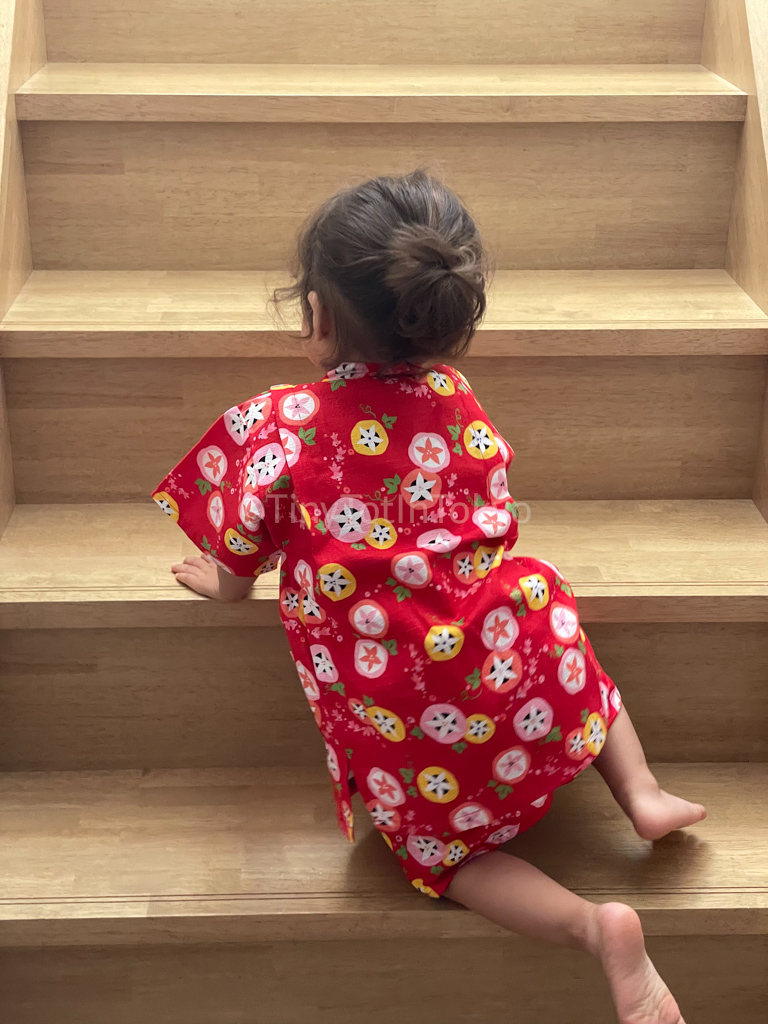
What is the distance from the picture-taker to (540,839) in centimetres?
111

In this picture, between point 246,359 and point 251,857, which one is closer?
point 251,857

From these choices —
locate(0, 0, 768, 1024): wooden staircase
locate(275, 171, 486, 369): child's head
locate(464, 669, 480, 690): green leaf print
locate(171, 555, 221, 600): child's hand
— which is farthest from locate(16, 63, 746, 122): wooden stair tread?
locate(464, 669, 480, 690): green leaf print

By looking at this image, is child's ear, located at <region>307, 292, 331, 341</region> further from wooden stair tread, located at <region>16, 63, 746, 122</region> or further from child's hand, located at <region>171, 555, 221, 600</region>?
wooden stair tread, located at <region>16, 63, 746, 122</region>

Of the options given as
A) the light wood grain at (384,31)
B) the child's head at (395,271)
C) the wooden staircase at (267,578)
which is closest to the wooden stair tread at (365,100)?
the wooden staircase at (267,578)

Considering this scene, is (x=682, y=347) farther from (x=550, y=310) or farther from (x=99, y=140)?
(x=99, y=140)

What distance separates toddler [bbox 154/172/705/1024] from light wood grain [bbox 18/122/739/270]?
1.35 ft

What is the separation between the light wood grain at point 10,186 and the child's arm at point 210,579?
0.23 meters

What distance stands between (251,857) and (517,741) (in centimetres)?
30

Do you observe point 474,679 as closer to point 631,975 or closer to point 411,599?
point 411,599

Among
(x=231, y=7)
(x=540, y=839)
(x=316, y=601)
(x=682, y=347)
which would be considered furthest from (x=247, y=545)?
(x=231, y=7)

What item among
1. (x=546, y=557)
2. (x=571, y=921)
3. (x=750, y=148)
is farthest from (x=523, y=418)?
(x=571, y=921)

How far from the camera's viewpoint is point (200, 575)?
112 centimetres

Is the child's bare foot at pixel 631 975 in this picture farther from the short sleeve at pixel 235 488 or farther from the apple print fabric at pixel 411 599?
the short sleeve at pixel 235 488

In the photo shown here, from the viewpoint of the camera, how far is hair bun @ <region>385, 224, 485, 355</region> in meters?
0.85
